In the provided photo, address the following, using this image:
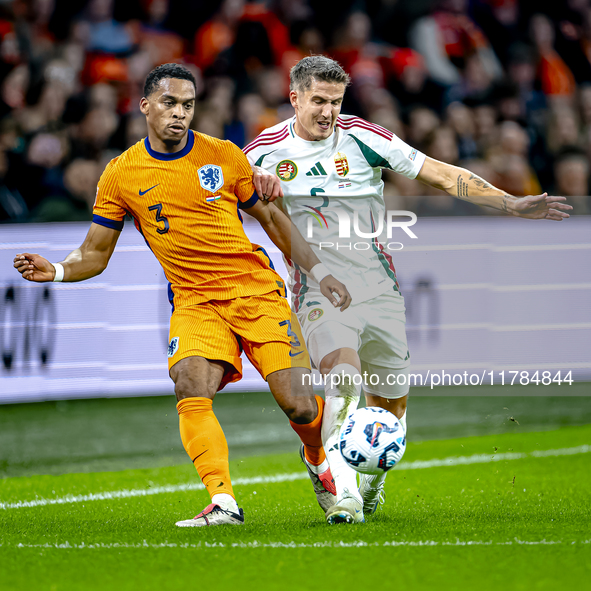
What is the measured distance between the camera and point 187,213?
15.7ft

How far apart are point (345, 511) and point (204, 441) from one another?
0.75m

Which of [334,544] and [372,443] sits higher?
[372,443]

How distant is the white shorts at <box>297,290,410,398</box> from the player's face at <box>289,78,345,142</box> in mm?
878

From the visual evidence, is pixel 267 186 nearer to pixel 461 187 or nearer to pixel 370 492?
pixel 461 187

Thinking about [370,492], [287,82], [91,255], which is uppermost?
[287,82]

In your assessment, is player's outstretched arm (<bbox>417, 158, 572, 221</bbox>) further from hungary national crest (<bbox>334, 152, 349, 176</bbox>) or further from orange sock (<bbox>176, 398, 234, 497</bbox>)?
orange sock (<bbox>176, 398, 234, 497</bbox>)

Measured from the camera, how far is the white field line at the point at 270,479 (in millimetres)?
5637

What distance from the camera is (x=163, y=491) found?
600 centimetres

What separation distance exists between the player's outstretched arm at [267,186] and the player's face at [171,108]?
0.46 m

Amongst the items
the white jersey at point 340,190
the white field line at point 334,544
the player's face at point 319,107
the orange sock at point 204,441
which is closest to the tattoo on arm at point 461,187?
the white jersey at point 340,190

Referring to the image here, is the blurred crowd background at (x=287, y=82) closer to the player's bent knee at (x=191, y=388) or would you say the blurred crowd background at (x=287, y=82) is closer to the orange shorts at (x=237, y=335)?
the orange shorts at (x=237, y=335)

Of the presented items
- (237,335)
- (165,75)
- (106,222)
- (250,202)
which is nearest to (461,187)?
(250,202)

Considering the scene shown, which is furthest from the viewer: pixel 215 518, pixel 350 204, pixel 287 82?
pixel 287 82

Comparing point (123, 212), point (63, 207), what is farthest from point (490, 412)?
point (123, 212)
